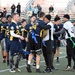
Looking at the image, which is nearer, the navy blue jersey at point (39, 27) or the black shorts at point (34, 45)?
the navy blue jersey at point (39, 27)

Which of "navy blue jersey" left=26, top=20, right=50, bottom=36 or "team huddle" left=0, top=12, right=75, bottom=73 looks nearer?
"navy blue jersey" left=26, top=20, right=50, bottom=36

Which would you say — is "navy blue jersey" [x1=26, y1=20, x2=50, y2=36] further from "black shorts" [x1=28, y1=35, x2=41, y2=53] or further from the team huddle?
"black shorts" [x1=28, y1=35, x2=41, y2=53]

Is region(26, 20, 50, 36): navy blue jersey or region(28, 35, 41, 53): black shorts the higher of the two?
region(26, 20, 50, 36): navy blue jersey

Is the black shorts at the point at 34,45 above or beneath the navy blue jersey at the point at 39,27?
beneath

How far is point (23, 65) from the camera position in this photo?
43.5 ft

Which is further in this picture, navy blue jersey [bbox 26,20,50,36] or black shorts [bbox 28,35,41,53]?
black shorts [bbox 28,35,41,53]

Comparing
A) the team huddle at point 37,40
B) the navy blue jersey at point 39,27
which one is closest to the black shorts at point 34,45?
the team huddle at point 37,40

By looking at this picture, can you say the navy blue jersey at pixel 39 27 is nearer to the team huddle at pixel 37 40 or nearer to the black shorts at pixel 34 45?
the team huddle at pixel 37 40

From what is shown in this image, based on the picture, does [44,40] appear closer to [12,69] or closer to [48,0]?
[12,69]

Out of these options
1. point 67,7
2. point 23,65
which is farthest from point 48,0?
point 23,65

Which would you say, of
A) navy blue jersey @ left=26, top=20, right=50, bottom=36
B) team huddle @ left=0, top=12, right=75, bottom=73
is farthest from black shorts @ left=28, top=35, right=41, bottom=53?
navy blue jersey @ left=26, top=20, right=50, bottom=36

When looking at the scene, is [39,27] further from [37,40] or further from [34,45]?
[34,45]

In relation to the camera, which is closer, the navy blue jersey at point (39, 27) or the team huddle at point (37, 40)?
the navy blue jersey at point (39, 27)

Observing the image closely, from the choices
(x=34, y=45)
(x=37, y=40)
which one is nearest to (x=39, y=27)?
(x=37, y=40)
